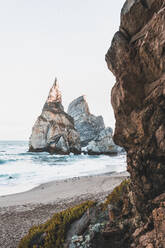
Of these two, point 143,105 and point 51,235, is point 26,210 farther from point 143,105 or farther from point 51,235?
point 143,105

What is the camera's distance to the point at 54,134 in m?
38.7

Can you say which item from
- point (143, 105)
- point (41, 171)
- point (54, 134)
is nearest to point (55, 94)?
point (54, 134)

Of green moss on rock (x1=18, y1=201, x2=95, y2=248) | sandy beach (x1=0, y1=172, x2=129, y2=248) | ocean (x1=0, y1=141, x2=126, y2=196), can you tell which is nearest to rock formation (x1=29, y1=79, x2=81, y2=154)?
ocean (x1=0, y1=141, x2=126, y2=196)

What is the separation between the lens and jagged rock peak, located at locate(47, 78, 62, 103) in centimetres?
4703

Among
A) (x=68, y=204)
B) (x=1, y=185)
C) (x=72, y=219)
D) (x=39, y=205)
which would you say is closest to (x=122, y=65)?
(x=72, y=219)

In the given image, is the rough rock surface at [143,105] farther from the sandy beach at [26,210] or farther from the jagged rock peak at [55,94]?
the jagged rock peak at [55,94]

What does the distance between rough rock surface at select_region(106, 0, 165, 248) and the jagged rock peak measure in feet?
145

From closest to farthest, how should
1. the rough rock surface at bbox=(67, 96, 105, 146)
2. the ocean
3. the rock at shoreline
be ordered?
the ocean < the rock at shoreline < the rough rock surface at bbox=(67, 96, 105, 146)

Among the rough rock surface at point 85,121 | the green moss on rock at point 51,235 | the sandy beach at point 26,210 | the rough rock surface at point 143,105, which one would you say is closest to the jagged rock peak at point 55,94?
the rough rock surface at point 85,121

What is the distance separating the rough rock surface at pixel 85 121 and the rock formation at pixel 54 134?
18.1 meters

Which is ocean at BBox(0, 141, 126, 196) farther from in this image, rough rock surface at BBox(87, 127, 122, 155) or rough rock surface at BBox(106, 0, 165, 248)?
rough rock surface at BBox(87, 127, 122, 155)

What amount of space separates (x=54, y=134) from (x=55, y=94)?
16.7m

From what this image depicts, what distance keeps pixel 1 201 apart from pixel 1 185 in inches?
197

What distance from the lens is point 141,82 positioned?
3.29 m
